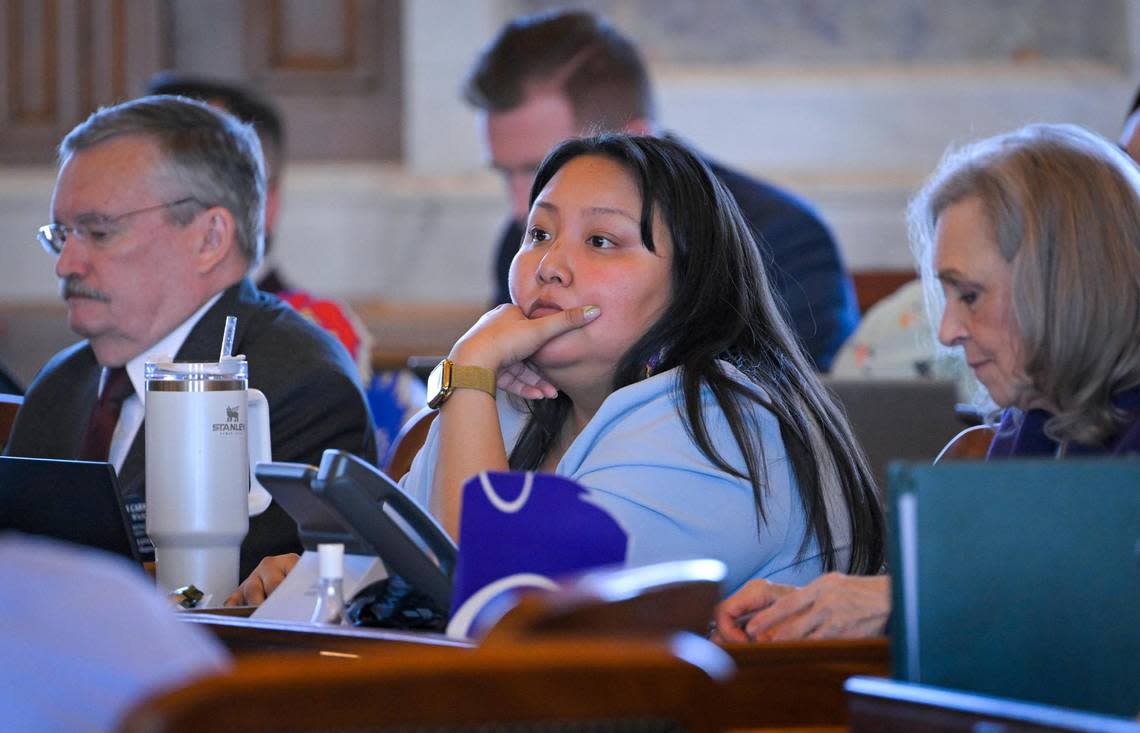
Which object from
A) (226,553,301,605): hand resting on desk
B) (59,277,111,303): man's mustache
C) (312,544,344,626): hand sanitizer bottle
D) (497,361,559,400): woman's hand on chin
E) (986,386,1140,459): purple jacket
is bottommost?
(226,553,301,605): hand resting on desk

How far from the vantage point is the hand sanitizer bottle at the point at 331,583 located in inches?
51.1

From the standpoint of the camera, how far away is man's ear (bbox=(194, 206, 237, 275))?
2314 mm

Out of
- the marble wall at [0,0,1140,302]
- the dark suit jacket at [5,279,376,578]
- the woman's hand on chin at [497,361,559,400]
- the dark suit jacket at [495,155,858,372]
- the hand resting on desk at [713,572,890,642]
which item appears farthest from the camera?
the marble wall at [0,0,1140,302]

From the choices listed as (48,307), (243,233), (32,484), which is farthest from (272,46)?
(32,484)

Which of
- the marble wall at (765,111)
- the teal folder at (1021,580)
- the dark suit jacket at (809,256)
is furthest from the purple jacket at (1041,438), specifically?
the marble wall at (765,111)

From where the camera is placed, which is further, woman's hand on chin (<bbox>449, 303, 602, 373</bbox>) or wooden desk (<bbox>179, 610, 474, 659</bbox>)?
woman's hand on chin (<bbox>449, 303, 602, 373</bbox>)

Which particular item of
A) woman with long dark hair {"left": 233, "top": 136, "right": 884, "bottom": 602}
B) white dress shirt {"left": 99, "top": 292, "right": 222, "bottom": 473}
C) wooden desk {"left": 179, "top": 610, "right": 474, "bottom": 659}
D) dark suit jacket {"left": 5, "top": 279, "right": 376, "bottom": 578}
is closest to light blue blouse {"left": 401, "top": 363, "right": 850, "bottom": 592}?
woman with long dark hair {"left": 233, "top": 136, "right": 884, "bottom": 602}

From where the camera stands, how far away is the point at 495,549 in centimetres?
108

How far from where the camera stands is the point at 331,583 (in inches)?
→ 51.7

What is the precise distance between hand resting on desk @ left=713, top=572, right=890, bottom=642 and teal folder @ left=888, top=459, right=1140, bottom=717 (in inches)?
9.3

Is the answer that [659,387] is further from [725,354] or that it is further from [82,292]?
[82,292]

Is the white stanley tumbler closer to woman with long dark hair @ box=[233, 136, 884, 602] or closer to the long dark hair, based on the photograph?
woman with long dark hair @ box=[233, 136, 884, 602]

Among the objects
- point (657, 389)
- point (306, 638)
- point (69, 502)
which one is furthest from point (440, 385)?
point (306, 638)

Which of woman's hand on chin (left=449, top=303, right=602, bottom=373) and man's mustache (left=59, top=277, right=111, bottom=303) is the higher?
woman's hand on chin (left=449, top=303, right=602, bottom=373)
